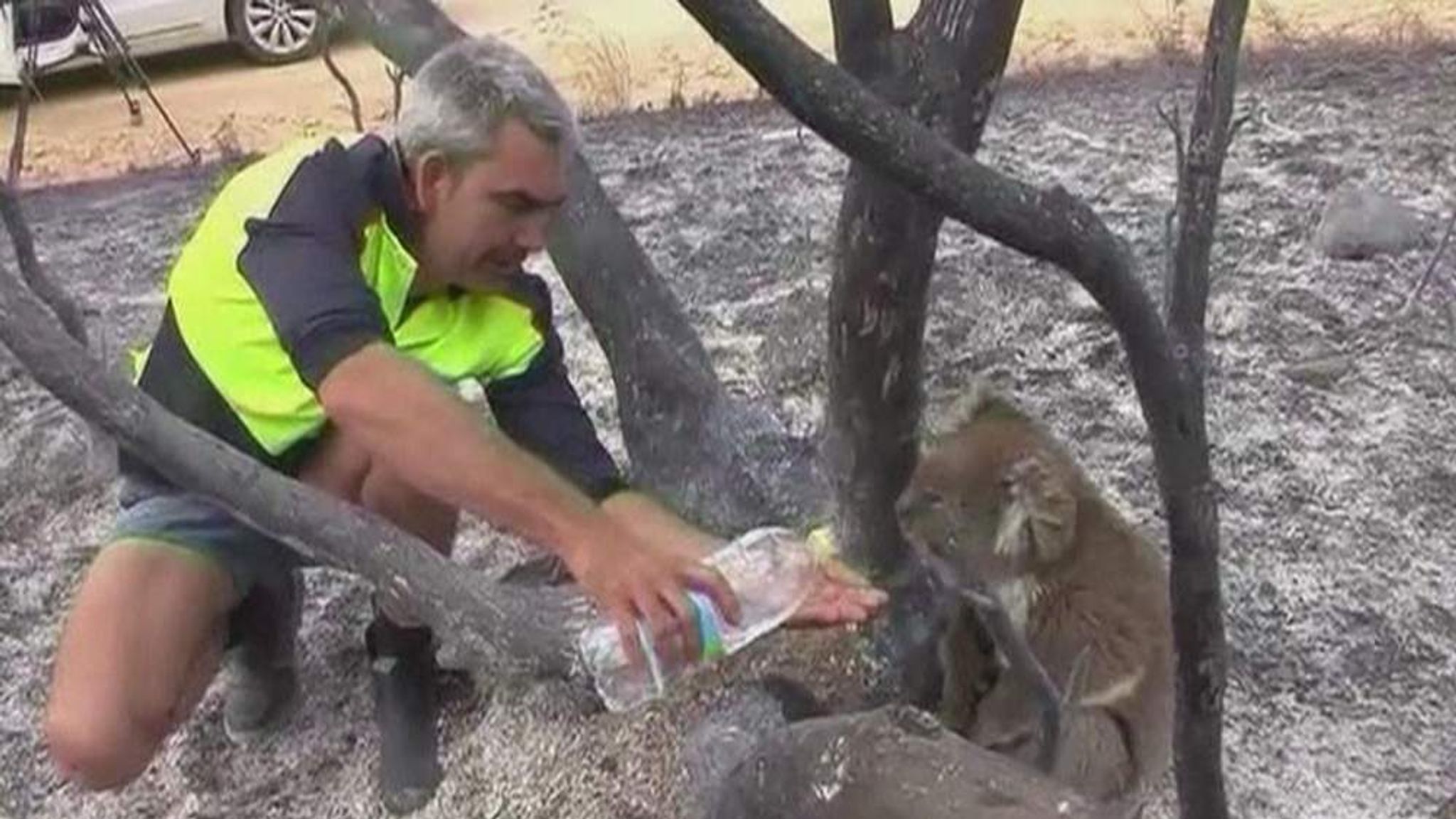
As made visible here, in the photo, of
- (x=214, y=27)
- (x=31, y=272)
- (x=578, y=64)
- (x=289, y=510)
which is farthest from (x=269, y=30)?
(x=289, y=510)

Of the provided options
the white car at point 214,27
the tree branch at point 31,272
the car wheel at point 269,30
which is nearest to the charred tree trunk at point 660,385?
the tree branch at point 31,272

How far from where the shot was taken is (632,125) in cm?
728

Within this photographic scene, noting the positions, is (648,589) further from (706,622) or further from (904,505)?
(904,505)

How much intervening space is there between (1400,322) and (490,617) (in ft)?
10.3

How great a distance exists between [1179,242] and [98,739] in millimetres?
1784

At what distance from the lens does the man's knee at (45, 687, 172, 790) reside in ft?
11.5

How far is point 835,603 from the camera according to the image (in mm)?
2576

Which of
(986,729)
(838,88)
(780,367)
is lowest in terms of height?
(780,367)

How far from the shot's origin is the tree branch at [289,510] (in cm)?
244

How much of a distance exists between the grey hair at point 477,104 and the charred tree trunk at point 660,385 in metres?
0.50

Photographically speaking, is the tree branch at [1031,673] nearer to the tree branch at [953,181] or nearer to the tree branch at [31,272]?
the tree branch at [953,181]

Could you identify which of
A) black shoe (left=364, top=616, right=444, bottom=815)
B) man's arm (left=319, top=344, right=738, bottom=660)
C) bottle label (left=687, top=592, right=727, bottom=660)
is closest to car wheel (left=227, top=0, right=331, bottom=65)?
black shoe (left=364, top=616, right=444, bottom=815)

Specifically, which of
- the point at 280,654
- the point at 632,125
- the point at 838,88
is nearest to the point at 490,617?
the point at 838,88

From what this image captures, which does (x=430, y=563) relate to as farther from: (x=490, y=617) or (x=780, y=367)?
(x=780, y=367)
